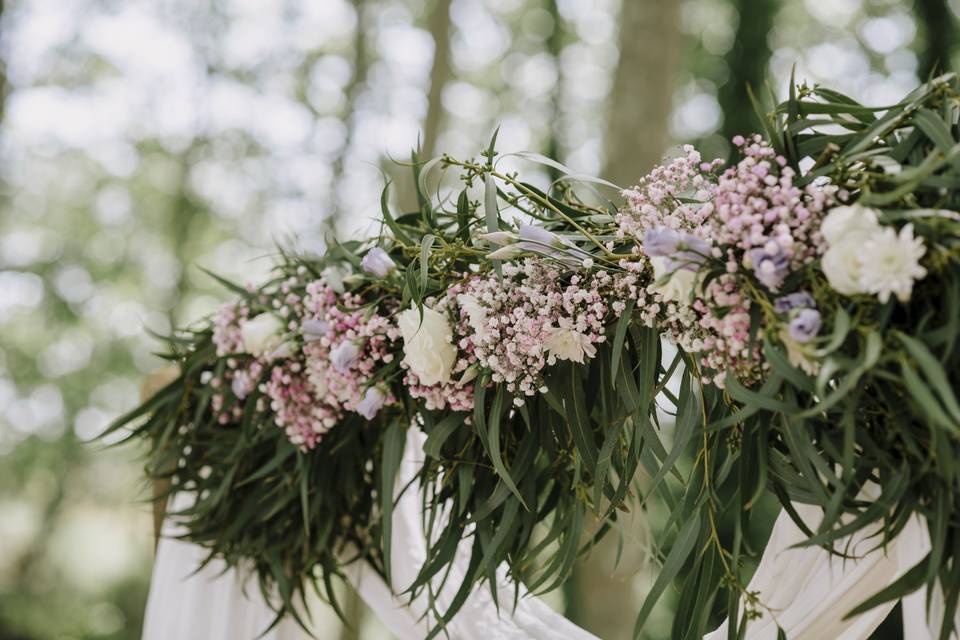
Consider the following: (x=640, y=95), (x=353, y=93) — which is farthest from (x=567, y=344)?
(x=353, y=93)

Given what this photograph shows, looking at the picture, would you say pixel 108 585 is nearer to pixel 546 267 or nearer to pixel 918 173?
pixel 546 267

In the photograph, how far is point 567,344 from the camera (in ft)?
3.46

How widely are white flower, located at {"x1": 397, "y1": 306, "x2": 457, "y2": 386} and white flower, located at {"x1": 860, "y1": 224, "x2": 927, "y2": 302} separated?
0.57 m

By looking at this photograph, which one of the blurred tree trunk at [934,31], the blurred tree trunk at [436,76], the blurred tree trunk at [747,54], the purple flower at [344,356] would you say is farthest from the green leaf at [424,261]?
the blurred tree trunk at [934,31]

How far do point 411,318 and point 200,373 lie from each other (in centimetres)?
76

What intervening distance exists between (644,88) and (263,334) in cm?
213

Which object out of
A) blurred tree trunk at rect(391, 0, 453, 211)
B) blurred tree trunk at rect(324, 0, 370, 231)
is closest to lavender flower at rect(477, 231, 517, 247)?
blurred tree trunk at rect(391, 0, 453, 211)

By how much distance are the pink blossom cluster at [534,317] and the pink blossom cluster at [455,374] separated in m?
0.03

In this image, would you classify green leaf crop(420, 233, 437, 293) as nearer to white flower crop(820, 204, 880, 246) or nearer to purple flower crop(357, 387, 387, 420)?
purple flower crop(357, 387, 387, 420)

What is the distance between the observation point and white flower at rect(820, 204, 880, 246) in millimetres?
774

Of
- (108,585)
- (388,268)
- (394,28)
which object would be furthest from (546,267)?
(108,585)

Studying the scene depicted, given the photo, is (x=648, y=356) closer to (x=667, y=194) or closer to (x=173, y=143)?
(x=667, y=194)

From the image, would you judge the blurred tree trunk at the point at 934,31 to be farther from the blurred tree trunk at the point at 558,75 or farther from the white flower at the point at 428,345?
the white flower at the point at 428,345

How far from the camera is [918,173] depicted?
2.56 feet
